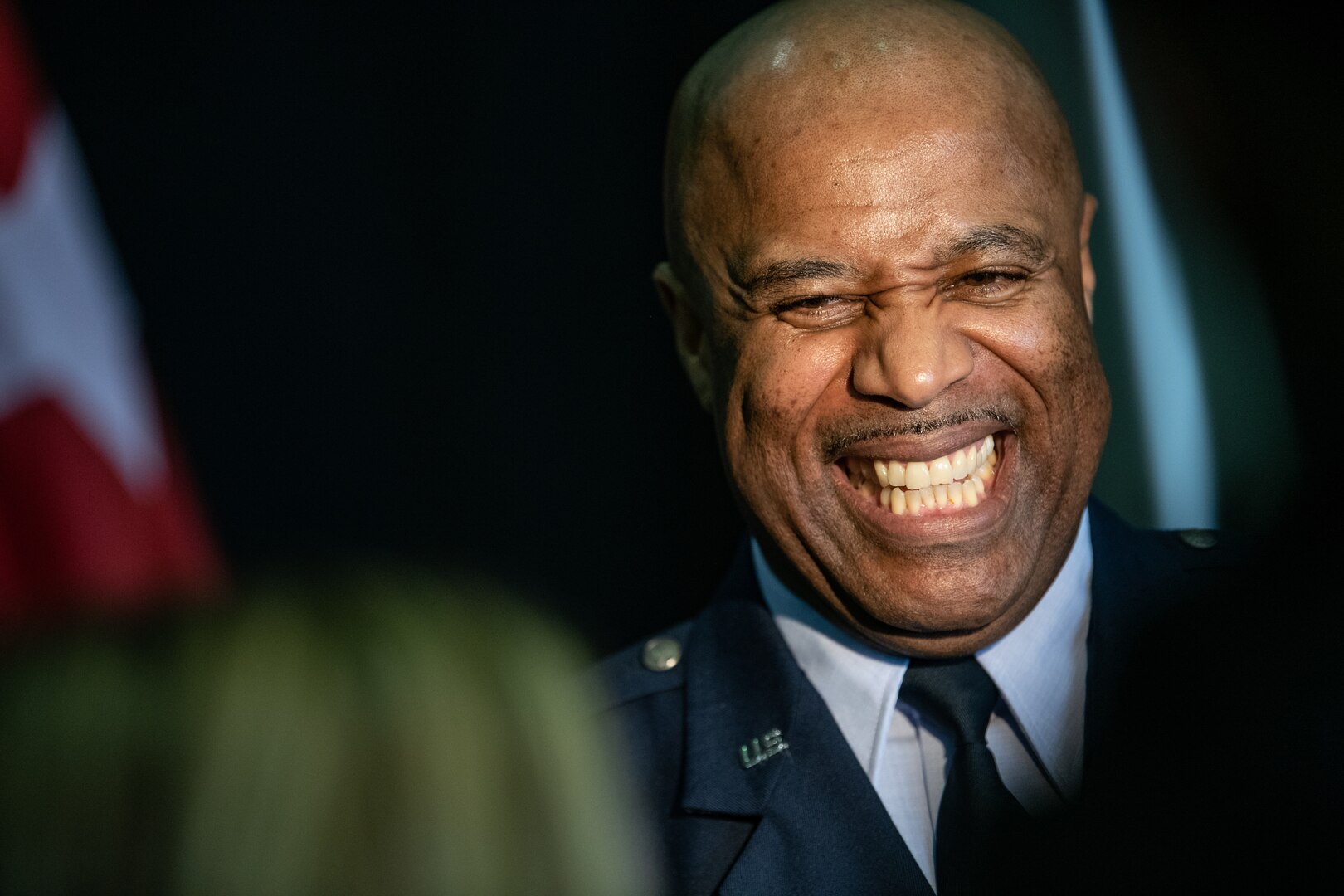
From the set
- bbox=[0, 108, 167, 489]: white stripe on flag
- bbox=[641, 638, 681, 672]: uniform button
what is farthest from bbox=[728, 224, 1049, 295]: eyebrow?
bbox=[0, 108, 167, 489]: white stripe on flag

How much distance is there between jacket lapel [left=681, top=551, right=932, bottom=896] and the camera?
5.47 feet

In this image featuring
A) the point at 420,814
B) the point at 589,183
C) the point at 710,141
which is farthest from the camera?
the point at 589,183

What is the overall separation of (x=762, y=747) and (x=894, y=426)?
0.46 meters

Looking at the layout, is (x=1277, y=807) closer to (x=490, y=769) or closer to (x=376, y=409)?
(x=490, y=769)

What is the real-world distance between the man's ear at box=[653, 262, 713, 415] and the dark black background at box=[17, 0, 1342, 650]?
24.0 inches

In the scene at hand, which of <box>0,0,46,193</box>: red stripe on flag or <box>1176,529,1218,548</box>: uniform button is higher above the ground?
<box>0,0,46,193</box>: red stripe on flag

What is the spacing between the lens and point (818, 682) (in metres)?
1.89

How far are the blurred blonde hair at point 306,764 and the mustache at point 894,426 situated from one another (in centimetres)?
73

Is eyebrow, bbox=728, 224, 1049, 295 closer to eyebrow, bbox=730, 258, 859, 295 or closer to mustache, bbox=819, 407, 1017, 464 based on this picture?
eyebrow, bbox=730, 258, 859, 295

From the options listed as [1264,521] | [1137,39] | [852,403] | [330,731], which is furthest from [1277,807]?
[1137,39]

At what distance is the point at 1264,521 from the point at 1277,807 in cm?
120

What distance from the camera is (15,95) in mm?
2852

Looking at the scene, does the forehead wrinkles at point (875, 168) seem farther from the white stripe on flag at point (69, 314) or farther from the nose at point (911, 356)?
the white stripe on flag at point (69, 314)

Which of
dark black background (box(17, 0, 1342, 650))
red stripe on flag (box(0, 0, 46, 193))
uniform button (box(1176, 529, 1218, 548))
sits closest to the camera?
uniform button (box(1176, 529, 1218, 548))
